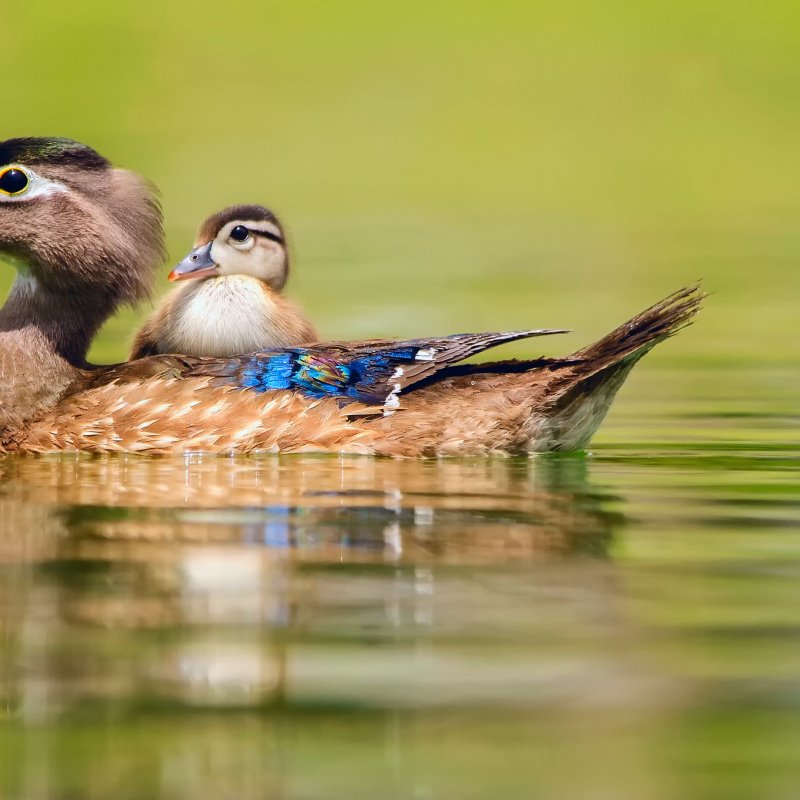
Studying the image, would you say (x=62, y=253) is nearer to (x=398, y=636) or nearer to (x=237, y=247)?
(x=237, y=247)

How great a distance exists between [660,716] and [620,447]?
5200 mm

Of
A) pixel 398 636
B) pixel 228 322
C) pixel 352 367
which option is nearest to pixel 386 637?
pixel 398 636

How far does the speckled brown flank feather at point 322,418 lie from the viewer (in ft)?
28.5

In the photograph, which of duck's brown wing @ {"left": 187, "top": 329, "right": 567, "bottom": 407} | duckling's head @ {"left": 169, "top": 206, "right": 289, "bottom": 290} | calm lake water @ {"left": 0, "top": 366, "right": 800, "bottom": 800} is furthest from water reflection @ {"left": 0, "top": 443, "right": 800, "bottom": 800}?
duckling's head @ {"left": 169, "top": 206, "right": 289, "bottom": 290}

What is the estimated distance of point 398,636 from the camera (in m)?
4.84

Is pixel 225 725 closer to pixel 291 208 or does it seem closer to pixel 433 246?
pixel 433 246

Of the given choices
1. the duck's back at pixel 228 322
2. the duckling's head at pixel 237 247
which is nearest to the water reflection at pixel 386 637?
the duck's back at pixel 228 322

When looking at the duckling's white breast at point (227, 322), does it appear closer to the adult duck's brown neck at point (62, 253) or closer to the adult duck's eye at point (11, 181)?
the adult duck's brown neck at point (62, 253)

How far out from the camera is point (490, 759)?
3.82 metres

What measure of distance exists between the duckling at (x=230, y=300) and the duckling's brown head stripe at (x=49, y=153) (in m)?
0.67

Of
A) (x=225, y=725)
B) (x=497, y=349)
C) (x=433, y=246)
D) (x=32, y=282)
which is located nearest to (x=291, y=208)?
(x=433, y=246)

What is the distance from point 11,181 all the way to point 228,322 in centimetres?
127

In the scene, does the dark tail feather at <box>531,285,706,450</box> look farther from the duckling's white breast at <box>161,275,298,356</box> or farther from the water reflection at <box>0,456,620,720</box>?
the duckling's white breast at <box>161,275,298,356</box>

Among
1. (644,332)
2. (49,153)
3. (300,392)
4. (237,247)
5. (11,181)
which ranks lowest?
(300,392)
